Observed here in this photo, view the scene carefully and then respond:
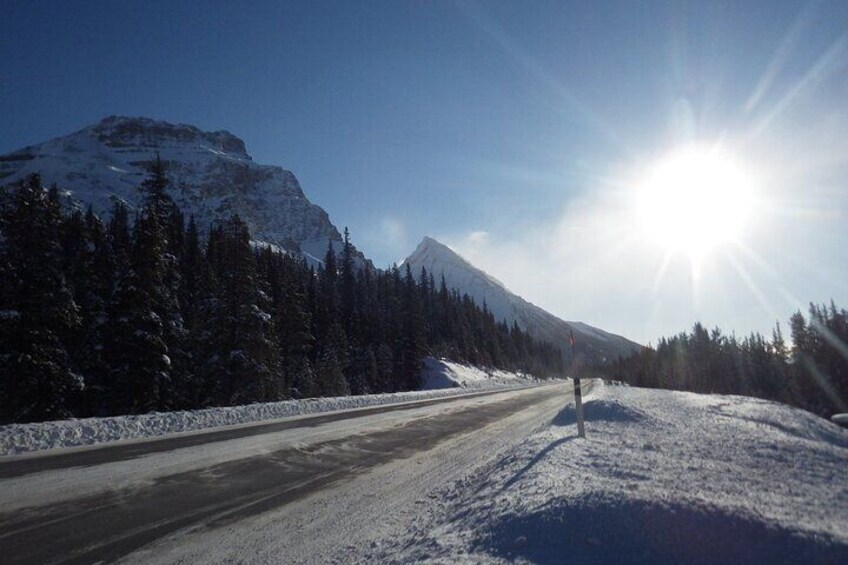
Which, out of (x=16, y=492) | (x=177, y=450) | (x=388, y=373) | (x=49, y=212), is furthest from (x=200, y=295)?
(x=16, y=492)

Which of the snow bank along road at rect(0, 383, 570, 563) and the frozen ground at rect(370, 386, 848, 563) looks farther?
the snow bank along road at rect(0, 383, 570, 563)

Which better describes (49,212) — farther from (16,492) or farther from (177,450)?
(16,492)

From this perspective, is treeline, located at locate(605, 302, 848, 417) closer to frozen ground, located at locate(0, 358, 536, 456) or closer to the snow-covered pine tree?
frozen ground, located at locate(0, 358, 536, 456)

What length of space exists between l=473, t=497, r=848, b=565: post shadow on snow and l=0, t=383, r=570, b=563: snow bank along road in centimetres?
159

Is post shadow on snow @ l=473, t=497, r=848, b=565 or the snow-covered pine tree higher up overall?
the snow-covered pine tree

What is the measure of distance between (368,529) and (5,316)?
21.4 m

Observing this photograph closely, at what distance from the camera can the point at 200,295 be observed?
37219 mm

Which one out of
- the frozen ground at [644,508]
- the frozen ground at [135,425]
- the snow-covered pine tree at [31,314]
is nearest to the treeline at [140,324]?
the snow-covered pine tree at [31,314]

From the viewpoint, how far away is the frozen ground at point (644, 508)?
349 centimetres

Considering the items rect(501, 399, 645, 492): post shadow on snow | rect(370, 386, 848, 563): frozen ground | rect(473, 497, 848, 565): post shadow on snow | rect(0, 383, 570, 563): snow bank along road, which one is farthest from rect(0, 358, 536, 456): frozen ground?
rect(473, 497, 848, 565): post shadow on snow

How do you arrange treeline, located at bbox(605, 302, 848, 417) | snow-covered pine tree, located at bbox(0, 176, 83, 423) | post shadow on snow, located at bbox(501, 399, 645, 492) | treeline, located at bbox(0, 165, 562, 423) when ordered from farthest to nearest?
treeline, located at bbox(605, 302, 848, 417) < treeline, located at bbox(0, 165, 562, 423) < snow-covered pine tree, located at bbox(0, 176, 83, 423) < post shadow on snow, located at bbox(501, 399, 645, 492)

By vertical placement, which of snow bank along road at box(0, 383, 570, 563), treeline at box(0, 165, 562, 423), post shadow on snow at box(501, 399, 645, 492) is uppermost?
treeline at box(0, 165, 562, 423)

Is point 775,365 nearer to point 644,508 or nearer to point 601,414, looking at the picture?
point 601,414

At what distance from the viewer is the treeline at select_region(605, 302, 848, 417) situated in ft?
223
